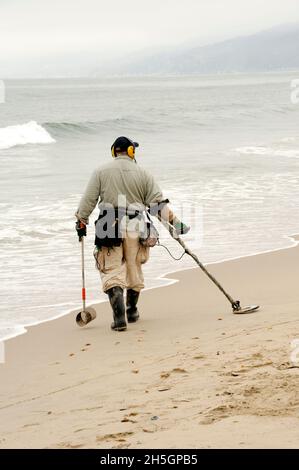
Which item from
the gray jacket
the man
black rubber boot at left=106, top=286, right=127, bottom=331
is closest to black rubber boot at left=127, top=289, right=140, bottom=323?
the man

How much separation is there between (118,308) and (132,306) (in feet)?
1.21

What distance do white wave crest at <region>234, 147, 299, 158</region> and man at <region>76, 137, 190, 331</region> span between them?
1706 cm

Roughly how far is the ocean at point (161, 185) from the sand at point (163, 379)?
3.26 feet

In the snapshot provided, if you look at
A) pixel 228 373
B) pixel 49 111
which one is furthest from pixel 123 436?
pixel 49 111

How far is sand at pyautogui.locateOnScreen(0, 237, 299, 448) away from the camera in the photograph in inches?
175

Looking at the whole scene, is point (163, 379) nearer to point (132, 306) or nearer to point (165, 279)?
point (132, 306)

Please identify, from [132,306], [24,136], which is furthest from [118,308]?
[24,136]

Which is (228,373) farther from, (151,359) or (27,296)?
(27,296)

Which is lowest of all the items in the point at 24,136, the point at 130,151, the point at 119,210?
the point at 24,136

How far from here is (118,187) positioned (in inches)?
305

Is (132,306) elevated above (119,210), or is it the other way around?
(119,210)

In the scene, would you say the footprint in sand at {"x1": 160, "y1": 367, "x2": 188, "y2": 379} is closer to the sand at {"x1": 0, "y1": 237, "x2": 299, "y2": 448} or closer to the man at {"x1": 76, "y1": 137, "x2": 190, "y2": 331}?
the sand at {"x1": 0, "y1": 237, "x2": 299, "y2": 448}

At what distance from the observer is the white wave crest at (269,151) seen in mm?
25159
